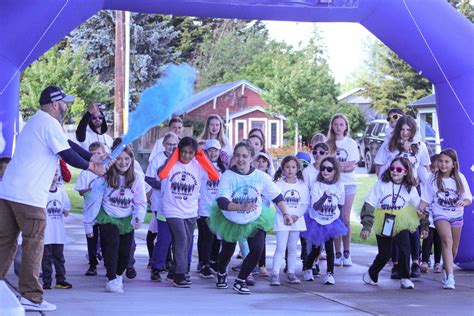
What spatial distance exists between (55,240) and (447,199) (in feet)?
13.9

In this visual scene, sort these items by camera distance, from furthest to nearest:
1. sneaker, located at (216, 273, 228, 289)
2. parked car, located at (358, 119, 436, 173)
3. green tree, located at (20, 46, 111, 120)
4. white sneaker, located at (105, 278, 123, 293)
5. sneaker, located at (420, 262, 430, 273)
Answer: green tree, located at (20, 46, 111, 120) < parked car, located at (358, 119, 436, 173) < sneaker, located at (420, 262, 430, 273) < sneaker, located at (216, 273, 228, 289) < white sneaker, located at (105, 278, 123, 293)

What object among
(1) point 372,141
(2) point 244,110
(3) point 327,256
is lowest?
(3) point 327,256

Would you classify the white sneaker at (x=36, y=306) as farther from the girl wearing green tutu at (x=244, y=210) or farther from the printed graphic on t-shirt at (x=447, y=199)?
the printed graphic on t-shirt at (x=447, y=199)

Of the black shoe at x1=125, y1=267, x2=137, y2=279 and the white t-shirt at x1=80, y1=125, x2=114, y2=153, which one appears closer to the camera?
the black shoe at x1=125, y1=267, x2=137, y2=279

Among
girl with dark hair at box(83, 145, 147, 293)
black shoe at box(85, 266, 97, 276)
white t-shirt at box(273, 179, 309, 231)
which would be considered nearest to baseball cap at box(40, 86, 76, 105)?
girl with dark hair at box(83, 145, 147, 293)

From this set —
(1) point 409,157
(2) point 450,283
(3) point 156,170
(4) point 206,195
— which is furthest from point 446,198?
(3) point 156,170

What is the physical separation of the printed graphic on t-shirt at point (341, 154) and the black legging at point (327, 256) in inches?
61.5

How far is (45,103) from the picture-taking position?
7254 millimetres

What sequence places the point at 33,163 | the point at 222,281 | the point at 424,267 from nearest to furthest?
1. the point at 33,163
2. the point at 222,281
3. the point at 424,267

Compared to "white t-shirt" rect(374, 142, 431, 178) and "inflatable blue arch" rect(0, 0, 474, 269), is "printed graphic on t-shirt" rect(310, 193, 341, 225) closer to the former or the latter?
"white t-shirt" rect(374, 142, 431, 178)

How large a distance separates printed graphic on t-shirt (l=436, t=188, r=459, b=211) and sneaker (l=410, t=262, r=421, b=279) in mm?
854

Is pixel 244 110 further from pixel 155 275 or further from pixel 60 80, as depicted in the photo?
pixel 155 275

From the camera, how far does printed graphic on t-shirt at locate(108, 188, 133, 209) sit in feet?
28.8

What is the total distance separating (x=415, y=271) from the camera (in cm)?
989
